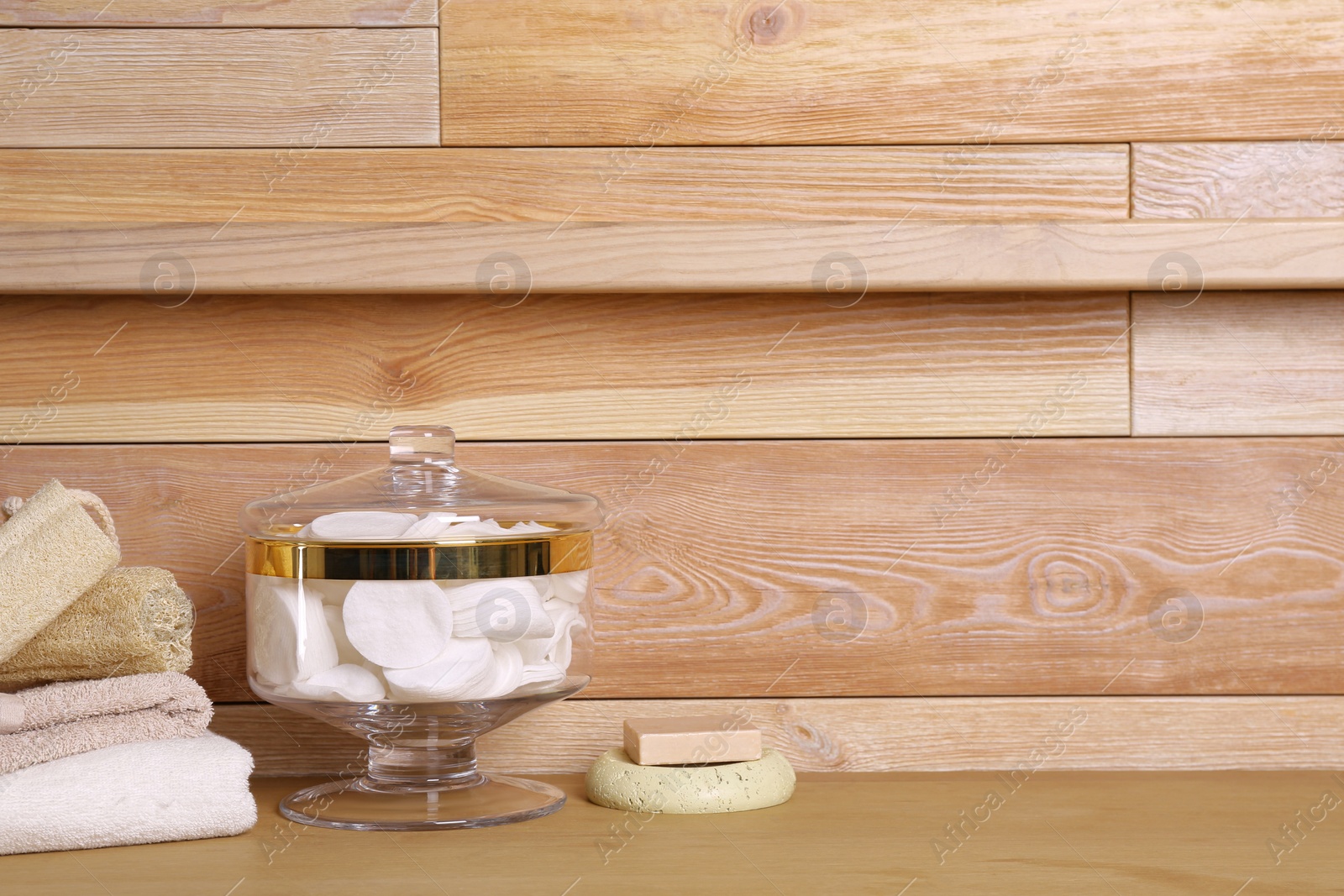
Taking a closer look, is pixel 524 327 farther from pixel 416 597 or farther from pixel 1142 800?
pixel 1142 800

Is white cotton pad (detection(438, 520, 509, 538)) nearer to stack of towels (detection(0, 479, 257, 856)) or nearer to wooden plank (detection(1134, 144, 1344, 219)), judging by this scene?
stack of towels (detection(0, 479, 257, 856))

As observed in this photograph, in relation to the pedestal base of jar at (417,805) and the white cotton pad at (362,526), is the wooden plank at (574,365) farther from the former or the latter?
the pedestal base of jar at (417,805)

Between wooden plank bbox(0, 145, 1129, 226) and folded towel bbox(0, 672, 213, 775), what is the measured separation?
1.19 feet

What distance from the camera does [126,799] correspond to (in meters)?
0.72

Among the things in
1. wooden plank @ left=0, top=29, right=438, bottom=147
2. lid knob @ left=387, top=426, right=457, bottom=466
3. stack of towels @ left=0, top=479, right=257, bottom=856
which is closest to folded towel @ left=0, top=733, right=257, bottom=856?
stack of towels @ left=0, top=479, right=257, bottom=856

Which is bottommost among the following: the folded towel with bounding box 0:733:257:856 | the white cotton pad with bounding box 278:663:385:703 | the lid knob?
the folded towel with bounding box 0:733:257:856

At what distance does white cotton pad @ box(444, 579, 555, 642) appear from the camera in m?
0.76

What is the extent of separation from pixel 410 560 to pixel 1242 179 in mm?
709

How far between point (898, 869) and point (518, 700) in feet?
0.86

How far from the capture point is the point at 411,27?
0.94m

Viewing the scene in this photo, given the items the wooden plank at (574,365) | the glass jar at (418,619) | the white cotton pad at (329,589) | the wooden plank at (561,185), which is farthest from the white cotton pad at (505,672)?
the wooden plank at (561,185)

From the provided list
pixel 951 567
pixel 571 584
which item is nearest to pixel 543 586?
pixel 571 584

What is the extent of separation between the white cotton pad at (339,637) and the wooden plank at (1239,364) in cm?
62

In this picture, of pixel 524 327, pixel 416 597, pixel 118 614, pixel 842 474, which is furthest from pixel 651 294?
pixel 118 614
